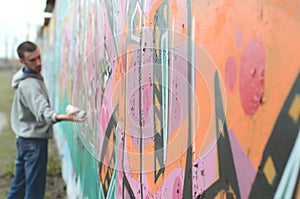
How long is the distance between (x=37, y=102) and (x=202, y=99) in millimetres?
3189

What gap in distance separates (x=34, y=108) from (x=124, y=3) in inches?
80.3

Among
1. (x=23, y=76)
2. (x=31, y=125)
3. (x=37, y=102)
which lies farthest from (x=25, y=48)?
(x=31, y=125)

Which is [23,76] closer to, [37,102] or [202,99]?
[37,102]

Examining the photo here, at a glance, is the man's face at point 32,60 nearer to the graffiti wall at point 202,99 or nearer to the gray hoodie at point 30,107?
the gray hoodie at point 30,107

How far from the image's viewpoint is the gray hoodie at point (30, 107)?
15.6ft

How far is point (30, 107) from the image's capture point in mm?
4887

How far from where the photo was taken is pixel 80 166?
5074 millimetres

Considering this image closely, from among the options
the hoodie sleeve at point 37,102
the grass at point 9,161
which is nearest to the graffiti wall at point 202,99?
the hoodie sleeve at point 37,102

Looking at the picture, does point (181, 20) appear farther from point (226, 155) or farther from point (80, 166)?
point (80, 166)

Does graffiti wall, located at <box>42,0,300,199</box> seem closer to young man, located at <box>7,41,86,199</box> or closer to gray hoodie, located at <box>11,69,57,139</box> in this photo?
gray hoodie, located at <box>11,69,57,139</box>

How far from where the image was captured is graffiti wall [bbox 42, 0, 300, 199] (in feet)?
4.08

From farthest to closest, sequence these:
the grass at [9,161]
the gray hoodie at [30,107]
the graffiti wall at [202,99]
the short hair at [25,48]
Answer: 1. the grass at [9,161]
2. the short hair at [25,48]
3. the gray hoodie at [30,107]
4. the graffiti wall at [202,99]

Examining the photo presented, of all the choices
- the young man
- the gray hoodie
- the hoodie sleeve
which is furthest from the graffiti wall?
the young man

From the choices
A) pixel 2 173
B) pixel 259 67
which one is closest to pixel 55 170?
pixel 2 173
